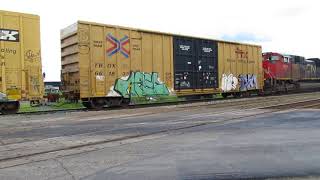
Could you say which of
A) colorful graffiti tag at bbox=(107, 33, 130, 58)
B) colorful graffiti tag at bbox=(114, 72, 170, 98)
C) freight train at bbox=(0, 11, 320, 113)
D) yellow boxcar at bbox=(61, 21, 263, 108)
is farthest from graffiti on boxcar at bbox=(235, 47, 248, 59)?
colorful graffiti tag at bbox=(107, 33, 130, 58)

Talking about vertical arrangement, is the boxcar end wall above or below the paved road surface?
above

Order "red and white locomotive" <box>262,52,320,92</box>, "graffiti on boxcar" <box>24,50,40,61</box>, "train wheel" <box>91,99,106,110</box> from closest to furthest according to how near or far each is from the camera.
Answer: "graffiti on boxcar" <box>24,50,40,61</box>
"train wheel" <box>91,99,106,110</box>
"red and white locomotive" <box>262,52,320,92</box>

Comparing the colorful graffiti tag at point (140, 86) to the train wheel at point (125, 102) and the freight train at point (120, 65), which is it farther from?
the train wheel at point (125, 102)

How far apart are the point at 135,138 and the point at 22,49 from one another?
929 centimetres

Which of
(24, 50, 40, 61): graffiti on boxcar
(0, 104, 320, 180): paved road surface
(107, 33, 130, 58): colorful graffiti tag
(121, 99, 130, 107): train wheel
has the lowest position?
(0, 104, 320, 180): paved road surface

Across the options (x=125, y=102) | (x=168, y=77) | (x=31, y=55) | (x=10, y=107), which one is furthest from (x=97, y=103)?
(x=168, y=77)

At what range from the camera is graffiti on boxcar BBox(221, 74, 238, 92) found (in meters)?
29.2

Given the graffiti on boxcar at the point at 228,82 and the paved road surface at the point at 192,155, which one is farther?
the graffiti on boxcar at the point at 228,82

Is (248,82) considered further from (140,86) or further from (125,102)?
(125,102)

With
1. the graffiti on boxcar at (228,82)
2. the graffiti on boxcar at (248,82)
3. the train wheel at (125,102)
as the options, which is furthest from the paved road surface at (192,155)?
the graffiti on boxcar at (248,82)

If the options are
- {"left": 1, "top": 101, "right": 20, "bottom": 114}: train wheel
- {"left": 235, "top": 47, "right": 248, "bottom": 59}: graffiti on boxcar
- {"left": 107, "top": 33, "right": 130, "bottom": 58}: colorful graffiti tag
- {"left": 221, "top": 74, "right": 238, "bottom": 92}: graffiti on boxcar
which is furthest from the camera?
{"left": 235, "top": 47, "right": 248, "bottom": 59}: graffiti on boxcar

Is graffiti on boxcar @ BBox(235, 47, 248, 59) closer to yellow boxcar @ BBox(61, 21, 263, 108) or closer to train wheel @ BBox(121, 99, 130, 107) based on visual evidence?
yellow boxcar @ BBox(61, 21, 263, 108)

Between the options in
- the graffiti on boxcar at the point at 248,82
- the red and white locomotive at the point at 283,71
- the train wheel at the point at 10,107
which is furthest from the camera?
the red and white locomotive at the point at 283,71

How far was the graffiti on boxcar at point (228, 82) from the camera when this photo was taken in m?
29.2
